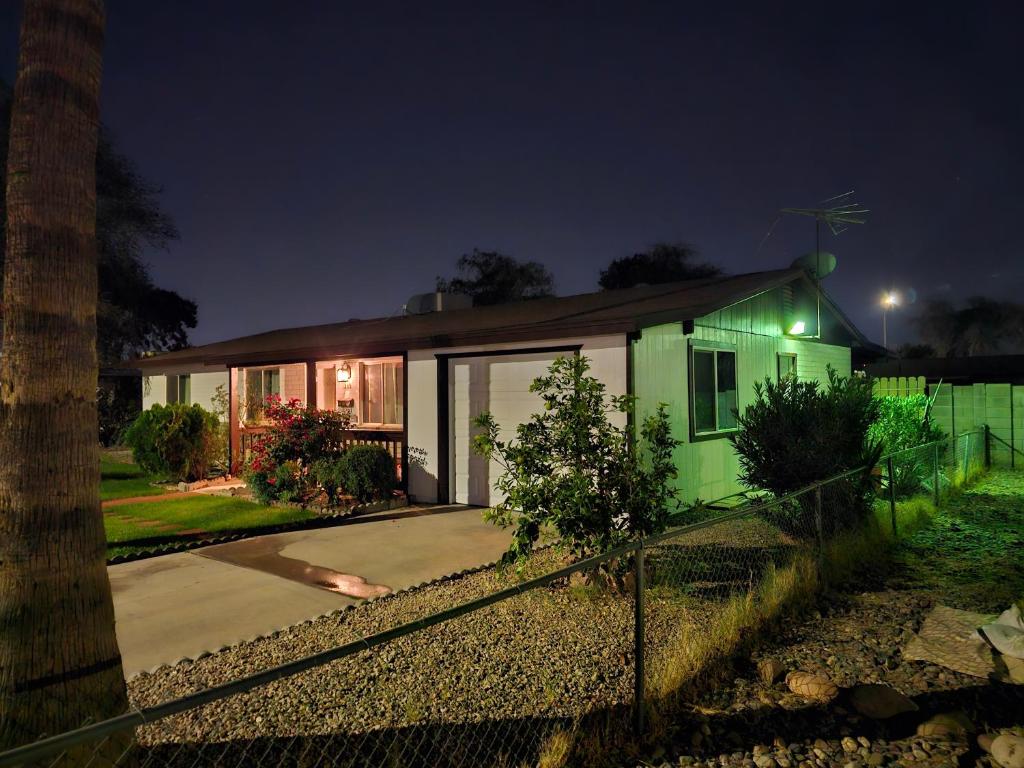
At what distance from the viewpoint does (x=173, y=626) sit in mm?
4898

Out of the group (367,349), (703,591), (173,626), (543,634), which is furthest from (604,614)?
(367,349)

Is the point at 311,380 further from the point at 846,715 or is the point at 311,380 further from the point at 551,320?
the point at 846,715

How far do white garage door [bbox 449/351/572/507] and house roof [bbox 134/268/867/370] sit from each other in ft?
1.76

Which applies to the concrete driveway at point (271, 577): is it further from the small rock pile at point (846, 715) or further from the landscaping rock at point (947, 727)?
the landscaping rock at point (947, 727)

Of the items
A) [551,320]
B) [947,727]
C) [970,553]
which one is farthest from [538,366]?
[947,727]

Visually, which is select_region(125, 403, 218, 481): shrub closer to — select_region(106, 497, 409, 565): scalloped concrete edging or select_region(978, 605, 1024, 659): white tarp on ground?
select_region(106, 497, 409, 565): scalloped concrete edging

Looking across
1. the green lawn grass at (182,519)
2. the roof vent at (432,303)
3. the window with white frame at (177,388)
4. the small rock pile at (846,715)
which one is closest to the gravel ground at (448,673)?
the small rock pile at (846,715)


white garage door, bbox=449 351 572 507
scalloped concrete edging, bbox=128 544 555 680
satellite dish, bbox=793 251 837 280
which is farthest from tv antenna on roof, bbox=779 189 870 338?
scalloped concrete edging, bbox=128 544 555 680

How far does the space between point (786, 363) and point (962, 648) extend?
8689mm

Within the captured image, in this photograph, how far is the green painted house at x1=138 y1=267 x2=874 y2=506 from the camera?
834 centimetres

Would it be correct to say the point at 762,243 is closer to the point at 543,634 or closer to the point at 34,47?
the point at 543,634

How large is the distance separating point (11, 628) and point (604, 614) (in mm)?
3738

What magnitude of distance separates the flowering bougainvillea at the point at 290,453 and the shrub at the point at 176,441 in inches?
119

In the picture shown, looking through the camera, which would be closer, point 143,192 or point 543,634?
point 543,634
